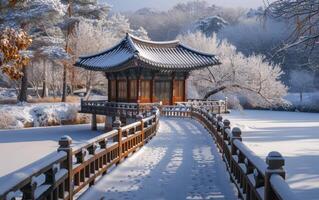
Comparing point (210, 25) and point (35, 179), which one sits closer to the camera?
point (35, 179)

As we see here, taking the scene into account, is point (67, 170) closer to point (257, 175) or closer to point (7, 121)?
Result: point (257, 175)

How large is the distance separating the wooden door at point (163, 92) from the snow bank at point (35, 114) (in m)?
9.28

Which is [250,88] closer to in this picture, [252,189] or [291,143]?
[291,143]

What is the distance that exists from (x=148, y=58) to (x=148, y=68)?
809 millimetres

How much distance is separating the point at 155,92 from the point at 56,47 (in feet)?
39.3

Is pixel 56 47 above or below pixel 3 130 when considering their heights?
above

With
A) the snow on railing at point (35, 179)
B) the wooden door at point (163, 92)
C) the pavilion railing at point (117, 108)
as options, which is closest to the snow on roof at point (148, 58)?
the wooden door at point (163, 92)

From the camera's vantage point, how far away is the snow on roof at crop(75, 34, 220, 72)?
31938 millimetres

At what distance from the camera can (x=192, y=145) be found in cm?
1606

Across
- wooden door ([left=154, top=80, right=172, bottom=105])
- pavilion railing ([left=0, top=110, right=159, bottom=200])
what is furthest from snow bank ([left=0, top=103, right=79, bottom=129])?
pavilion railing ([left=0, top=110, right=159, bottom=200])

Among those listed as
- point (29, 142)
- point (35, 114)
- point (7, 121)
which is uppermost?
point (35, 114)

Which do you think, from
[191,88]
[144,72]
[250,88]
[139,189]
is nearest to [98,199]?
[139,189]

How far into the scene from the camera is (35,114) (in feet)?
122

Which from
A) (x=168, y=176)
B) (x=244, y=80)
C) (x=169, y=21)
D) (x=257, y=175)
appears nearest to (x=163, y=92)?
(x=244, y=80)
